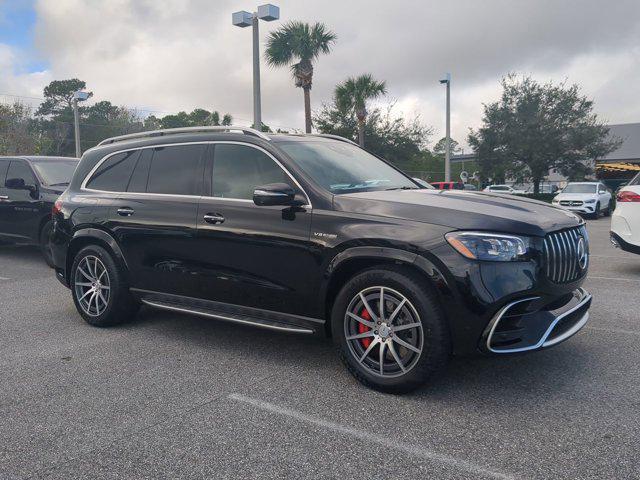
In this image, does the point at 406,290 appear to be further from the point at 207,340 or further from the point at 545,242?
the point at 207,340

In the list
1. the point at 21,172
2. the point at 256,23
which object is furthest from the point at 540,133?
the point at 21,172

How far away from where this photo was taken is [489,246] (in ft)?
11.6

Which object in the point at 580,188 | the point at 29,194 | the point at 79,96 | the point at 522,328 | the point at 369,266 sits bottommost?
the point at 522,328

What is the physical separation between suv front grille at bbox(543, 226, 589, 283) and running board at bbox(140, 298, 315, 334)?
67.0 inches

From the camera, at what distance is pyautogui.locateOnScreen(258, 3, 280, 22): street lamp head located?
13.8 m

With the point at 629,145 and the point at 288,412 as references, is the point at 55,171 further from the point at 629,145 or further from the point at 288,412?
the point at 629,145

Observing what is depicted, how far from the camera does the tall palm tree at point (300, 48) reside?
26.5 metres

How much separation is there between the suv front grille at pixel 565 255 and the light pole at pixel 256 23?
11375 millimetres

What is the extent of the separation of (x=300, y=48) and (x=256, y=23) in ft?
42.9

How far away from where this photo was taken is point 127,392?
12.8 feet

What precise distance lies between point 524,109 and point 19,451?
116ft

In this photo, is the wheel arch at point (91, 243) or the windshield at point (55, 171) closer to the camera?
the wheel arch at point (91, 243)

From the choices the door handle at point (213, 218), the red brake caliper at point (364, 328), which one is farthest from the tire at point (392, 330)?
the door handle at point (213, 218)

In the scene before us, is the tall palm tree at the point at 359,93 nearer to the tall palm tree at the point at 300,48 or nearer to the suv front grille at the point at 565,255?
the tall palm tree at the point at 300,48
